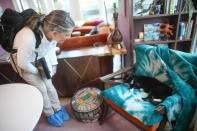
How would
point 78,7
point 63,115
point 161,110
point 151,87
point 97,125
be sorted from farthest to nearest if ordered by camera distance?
point 78,7, point 63,115, point 97,125, point 151,87, point 161,110

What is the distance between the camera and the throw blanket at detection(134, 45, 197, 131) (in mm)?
1063

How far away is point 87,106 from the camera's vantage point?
1.42 m

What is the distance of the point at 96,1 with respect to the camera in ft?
17.8

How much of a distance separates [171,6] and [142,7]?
1.14ft

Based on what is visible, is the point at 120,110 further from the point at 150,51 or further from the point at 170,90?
the point at 150,51

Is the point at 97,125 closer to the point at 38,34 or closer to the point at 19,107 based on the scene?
the point at 19,107

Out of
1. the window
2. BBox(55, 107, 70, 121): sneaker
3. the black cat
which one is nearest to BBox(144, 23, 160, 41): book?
the black cat

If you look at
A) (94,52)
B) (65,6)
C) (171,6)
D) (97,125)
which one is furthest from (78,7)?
(97,125)

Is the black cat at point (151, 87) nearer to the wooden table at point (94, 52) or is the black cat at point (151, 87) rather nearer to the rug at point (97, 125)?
the wooden table at point (94, 52)

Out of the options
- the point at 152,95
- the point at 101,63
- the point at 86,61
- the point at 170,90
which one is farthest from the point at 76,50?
the point at 170,90

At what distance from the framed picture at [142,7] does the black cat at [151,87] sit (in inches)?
31.0

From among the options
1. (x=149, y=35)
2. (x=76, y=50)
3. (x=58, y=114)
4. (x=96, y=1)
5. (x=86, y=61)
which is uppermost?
(x=96, y=1)

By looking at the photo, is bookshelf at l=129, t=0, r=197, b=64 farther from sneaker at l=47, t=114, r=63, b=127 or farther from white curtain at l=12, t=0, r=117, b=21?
white curtain at l=12, t=0, r=117, b=21

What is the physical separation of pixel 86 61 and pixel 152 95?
89 cm
